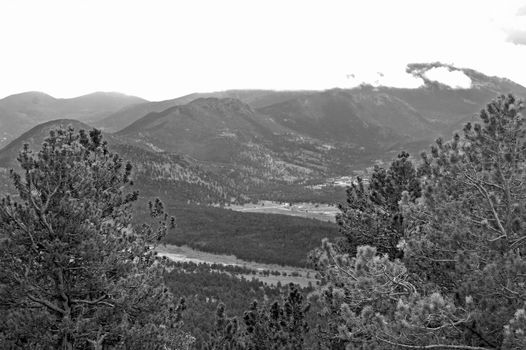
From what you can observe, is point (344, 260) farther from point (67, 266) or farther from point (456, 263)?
point (67, 266)

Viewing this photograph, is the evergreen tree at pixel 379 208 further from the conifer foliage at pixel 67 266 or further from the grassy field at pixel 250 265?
the grassy field at pixel 250 265

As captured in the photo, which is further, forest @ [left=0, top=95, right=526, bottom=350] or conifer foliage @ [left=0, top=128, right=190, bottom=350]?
conifer foliage @ [left=0, top=128, right=190, bottom=350]

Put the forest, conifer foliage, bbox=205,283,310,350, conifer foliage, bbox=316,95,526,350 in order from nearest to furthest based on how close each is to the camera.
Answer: conifer foliage, bbox=316,95,526,350
the forest
conifer foliage, bbox=205,283,310,350

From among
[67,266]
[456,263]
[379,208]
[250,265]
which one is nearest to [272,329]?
[379,208]

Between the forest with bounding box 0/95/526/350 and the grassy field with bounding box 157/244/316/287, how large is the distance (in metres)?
109

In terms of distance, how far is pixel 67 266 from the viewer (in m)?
15.4

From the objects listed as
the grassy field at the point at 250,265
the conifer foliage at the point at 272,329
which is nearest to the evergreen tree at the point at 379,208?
the conifer foliage at the point at 272,329

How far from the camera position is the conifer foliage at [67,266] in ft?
48.3

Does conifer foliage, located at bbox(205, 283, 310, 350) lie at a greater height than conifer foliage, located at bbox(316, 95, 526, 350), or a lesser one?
lesser

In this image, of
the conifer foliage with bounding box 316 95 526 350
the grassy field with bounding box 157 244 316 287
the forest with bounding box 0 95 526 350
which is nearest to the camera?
the conifer foliage with bounding box 316 95 526 350

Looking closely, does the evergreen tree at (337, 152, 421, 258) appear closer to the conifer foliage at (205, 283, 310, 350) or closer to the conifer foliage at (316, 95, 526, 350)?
the conifer foliage at (205, 283, 310, 350)

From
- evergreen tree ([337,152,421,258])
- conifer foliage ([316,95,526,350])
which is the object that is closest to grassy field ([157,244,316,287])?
evergreen tree ([337,152,421,258])

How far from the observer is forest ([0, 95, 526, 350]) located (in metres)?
10.6

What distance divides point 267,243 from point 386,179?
16017 cm
